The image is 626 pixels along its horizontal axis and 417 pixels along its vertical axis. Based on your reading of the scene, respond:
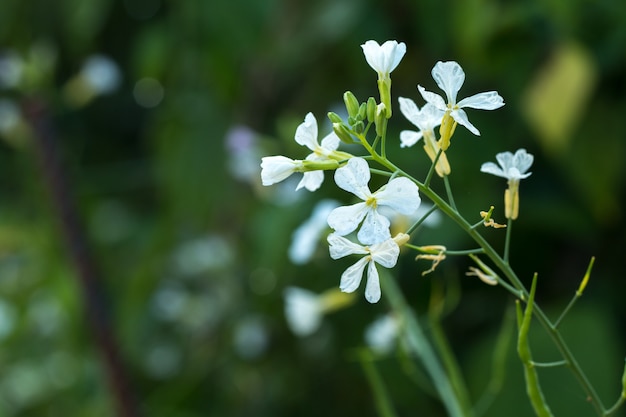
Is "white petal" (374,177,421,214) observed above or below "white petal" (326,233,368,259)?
above

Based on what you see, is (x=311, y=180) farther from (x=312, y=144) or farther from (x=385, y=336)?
(x=385, y=336)

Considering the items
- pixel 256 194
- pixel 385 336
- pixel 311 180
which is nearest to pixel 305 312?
pixel 385 336

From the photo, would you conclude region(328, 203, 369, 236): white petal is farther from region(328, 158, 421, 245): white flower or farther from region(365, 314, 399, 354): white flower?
region(365, 314, 399, 354): white flower

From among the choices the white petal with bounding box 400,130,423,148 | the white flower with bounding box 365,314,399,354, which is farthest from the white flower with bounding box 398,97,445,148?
the white flower with bounding box 365,314,399,354

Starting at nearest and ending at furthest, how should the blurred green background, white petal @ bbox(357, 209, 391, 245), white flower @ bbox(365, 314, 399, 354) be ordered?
white petal @ bbox(357, 209, 391, 245), white flower @ bbox(365, 314, 399, 354), the blurred green background

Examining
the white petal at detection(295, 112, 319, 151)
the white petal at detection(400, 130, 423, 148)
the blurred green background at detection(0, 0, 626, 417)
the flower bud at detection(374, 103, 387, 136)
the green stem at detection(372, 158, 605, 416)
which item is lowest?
the blurred green background at detection(0, 0, 626, 417)

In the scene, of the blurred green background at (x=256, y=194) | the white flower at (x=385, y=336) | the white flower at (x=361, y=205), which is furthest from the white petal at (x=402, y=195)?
the blurred green background at (x=256, y=194)

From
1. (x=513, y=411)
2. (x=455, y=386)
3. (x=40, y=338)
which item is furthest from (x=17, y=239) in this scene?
(x=455, y=386)

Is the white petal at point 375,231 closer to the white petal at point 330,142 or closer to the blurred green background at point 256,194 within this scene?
the white petal at point 330,142
